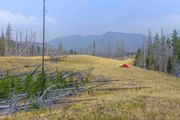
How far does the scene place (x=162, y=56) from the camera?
323ft

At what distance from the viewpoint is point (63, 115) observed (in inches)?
615

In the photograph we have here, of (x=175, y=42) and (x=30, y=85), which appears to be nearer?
(x=30, y=85)

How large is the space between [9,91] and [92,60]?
198ft

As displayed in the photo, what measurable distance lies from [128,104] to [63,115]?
4438 mm

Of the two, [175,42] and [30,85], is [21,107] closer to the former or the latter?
[30,85]

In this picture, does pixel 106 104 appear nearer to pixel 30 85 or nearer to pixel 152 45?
pixel 30 85

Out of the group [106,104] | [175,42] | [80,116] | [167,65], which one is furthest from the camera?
[175,42]

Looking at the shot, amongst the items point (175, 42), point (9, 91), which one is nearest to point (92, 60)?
point (175, 42)

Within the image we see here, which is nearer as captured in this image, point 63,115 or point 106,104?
point 63,115

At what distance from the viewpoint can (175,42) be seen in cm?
10650

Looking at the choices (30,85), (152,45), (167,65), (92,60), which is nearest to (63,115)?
(30,85)

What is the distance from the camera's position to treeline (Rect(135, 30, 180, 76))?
320 ft

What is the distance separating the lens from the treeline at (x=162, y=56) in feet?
320

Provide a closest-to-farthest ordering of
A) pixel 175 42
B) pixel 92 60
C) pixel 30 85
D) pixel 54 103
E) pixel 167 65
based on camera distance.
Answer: pixel 54 103
pixel 30 85
pixel 92 60
pixel 167 65
pixel 175 42
